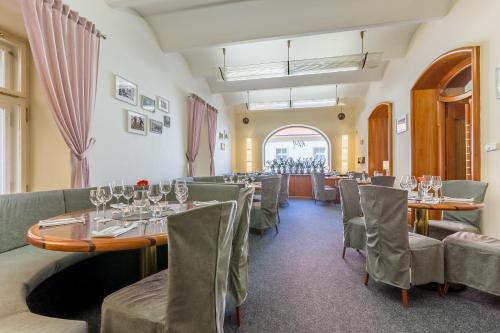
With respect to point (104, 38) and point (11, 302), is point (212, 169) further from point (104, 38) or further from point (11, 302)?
point (11, 302)

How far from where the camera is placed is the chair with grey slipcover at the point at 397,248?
2.05 m

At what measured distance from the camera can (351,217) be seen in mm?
3078

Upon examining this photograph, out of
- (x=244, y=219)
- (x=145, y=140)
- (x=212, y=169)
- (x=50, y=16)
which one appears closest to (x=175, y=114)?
(x=145, y=140)

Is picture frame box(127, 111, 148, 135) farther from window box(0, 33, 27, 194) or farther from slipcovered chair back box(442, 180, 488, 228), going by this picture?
slipcovered chair back box(442, 180, 488, 228)

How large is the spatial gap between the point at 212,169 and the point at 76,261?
4.87 meters

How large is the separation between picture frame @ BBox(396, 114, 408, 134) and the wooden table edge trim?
5.31 meters

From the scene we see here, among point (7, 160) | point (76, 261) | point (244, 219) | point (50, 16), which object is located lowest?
point (76, 261)

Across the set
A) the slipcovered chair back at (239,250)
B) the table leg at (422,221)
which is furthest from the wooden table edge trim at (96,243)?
the table leg at (422,221)

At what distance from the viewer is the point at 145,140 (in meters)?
4.29

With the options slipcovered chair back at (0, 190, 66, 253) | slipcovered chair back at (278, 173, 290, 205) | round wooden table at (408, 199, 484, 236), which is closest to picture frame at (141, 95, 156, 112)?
slipcovered chair back at (0, 190, 66, 253)

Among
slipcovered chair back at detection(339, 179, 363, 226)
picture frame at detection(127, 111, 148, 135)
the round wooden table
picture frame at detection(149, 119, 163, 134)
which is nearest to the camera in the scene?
the round wooden table

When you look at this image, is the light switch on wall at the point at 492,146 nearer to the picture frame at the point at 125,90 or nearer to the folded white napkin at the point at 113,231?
the folded white napkin at the point at 113,231

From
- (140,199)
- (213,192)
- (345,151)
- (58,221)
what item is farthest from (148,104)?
(345,151)

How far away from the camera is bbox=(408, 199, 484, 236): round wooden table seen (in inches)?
87.5
